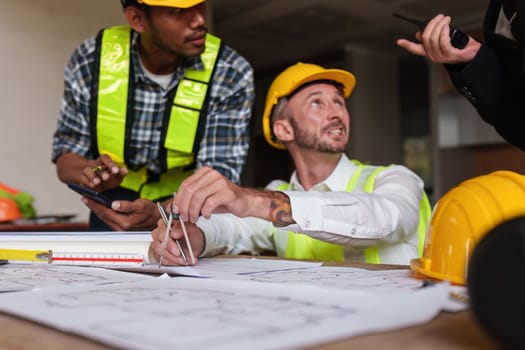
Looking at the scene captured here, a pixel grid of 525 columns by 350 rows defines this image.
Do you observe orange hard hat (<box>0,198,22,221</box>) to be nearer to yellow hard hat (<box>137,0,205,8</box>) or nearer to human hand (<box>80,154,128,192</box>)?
human hand (<box>80,154,128,192</box>)

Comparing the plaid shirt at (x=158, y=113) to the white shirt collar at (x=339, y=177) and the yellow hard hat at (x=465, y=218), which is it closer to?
the white shirt collar at (x=339, y=177)

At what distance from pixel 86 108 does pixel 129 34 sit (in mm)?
297

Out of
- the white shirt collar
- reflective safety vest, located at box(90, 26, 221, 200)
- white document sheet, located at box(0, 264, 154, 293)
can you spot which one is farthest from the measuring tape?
reflective safety vest, located at box(90, 26, 221, 200)

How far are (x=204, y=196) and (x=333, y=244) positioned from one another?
0.50 metres

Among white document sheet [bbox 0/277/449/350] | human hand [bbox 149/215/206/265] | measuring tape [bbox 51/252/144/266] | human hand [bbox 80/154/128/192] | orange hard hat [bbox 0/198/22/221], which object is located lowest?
white document sheet [bbox 0/277/449/350]

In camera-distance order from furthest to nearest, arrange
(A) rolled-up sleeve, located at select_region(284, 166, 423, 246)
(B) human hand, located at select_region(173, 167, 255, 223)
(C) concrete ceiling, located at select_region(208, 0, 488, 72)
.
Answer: (C) concrete ceiling, located at select_region(208, 0, 488, 72) < (A) rolled-up sleeve, located at select_region(284, 166, 423, 246) < (B) human hand, located at select_region(173, 167, 255, 223)

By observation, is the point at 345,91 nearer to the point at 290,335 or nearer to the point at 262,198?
the point at 262,198

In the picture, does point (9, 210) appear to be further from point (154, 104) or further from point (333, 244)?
point (333, 244)

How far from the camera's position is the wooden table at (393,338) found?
458 mm

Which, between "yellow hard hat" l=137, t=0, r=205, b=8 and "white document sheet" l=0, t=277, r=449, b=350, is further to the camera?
"yellow hard hat" l=137, t=0, r=205, b=8

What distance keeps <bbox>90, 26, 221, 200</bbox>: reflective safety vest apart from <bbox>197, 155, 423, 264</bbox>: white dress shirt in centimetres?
47

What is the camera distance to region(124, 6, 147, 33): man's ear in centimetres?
189

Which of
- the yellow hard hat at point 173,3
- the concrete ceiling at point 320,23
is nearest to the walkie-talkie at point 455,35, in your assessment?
the yellow hard hat at point 173,3

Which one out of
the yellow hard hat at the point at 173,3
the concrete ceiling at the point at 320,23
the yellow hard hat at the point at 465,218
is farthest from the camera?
the concrete ceiling at the point at 320,23
